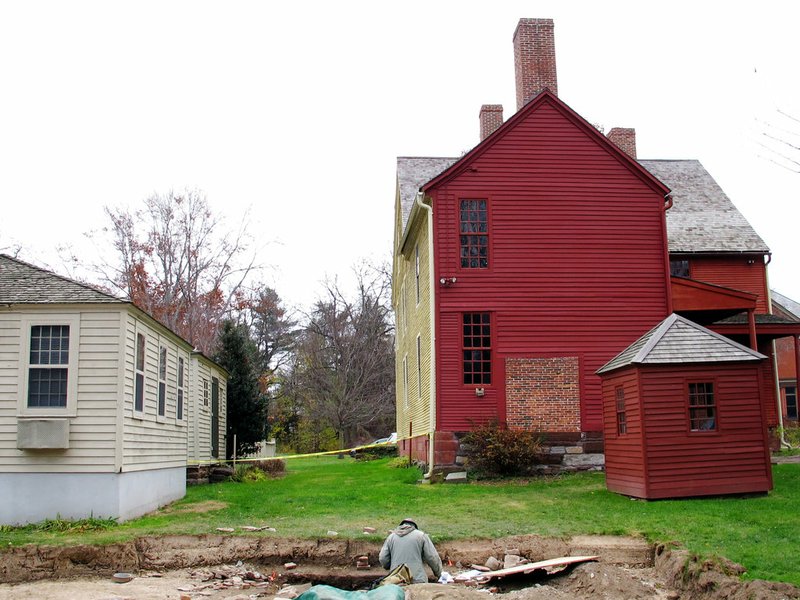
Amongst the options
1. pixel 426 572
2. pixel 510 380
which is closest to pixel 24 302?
pixel 426 572

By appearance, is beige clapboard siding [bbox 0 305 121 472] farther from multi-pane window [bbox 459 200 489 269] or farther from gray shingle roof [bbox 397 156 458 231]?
gray shingle roof [bbox 397 156 458 231]

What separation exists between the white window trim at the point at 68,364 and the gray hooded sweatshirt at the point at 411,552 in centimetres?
663

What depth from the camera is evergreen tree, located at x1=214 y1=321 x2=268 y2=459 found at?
29.7m

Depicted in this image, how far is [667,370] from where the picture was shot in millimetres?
15680

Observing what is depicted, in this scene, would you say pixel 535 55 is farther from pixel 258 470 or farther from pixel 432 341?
pixel 258 470

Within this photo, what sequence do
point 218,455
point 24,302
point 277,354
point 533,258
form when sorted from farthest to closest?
point 277,354 → point 218,455 → point 533,258 → point 24,302

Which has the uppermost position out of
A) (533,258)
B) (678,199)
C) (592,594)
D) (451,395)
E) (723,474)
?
(678,199)

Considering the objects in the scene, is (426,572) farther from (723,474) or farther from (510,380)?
(510,380)

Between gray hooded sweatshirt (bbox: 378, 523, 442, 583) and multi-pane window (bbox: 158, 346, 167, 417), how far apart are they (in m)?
8.24

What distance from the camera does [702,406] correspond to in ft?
51.4

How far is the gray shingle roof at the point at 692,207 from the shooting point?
26141 millimetres

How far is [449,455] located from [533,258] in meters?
5.51

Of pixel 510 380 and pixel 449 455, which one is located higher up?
pixel 510 380

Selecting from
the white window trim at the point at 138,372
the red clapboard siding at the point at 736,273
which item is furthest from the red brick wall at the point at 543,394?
the white window trim at the point at 138,372
